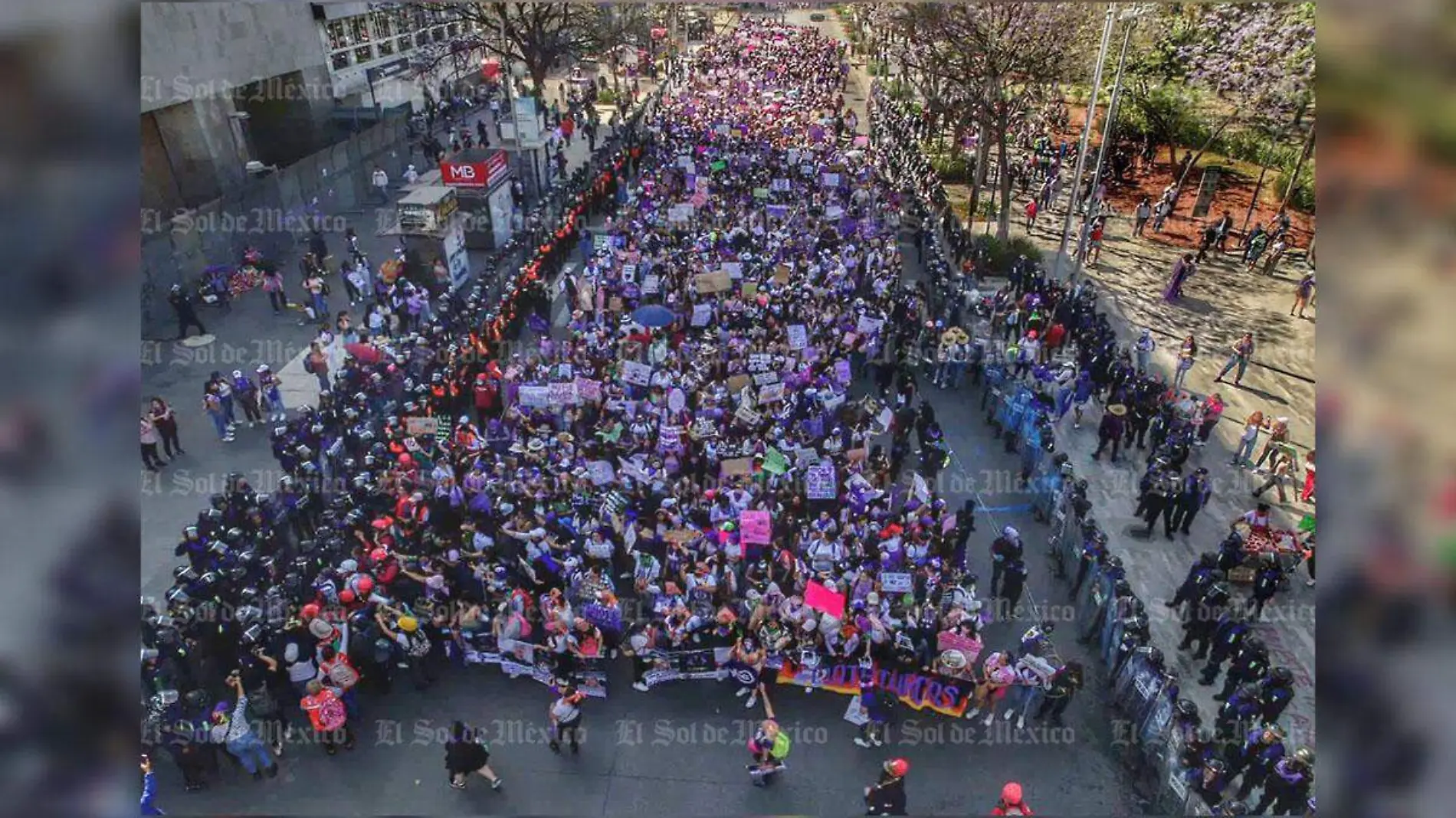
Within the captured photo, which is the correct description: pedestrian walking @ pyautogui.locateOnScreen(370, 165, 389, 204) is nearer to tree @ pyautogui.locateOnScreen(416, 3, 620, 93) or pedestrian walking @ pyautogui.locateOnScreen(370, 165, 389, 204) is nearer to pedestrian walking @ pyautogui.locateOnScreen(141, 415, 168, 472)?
tree @ pyautogui.locateOnScreen(416, 3, 620, 93)

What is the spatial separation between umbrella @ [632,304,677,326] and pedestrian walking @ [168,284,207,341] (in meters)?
10.3

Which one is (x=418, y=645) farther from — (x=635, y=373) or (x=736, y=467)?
(x=635, y=373)

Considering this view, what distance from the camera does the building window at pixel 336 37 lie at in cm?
3638

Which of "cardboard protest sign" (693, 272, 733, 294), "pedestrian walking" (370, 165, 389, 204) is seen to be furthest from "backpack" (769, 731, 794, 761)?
"pedestrian walking" (370, 165, 389, 204)

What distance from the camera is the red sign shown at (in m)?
24.6

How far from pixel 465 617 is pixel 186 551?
4.19m

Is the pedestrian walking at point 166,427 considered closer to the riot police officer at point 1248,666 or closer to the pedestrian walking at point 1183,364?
the riot police officer at point 1248,666

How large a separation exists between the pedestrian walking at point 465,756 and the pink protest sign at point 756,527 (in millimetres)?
4432

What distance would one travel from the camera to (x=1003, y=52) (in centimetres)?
2491

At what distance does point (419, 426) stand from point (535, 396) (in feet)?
6.69
